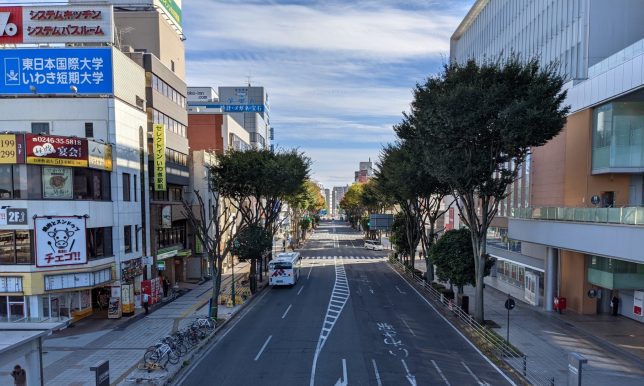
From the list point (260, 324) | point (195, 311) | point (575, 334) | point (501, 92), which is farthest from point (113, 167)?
point (575, 334)

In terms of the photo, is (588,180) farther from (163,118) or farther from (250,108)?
(250,108)

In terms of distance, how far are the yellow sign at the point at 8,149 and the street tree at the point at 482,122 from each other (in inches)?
883

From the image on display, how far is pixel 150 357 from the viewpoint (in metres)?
17.6

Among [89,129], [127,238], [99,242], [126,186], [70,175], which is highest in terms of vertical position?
[89,129]

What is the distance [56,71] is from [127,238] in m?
11.8

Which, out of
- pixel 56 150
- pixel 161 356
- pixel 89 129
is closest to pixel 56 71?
pixel 89 129

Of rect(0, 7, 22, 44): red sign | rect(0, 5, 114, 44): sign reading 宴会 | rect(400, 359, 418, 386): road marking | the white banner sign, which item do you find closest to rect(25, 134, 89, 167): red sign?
the white banner sign

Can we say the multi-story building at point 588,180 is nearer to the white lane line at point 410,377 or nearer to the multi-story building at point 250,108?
the white lane line at point 410,377

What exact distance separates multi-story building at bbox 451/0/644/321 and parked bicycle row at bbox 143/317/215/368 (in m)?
20.4

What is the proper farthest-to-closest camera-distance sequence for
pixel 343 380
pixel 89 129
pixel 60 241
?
1. pixel 89 129
2. pixel 60 241
3. pixel 343 380

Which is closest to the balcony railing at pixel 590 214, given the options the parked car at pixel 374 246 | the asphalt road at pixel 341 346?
the asphalt road at pixel 341 346

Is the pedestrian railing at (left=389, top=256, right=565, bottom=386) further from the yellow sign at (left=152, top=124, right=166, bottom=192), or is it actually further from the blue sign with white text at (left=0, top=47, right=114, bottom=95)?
the blue sign with white text at (left=0, top=47, right=114, bottom=95)

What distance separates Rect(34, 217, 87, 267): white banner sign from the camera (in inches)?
934

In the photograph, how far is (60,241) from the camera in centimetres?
2442
